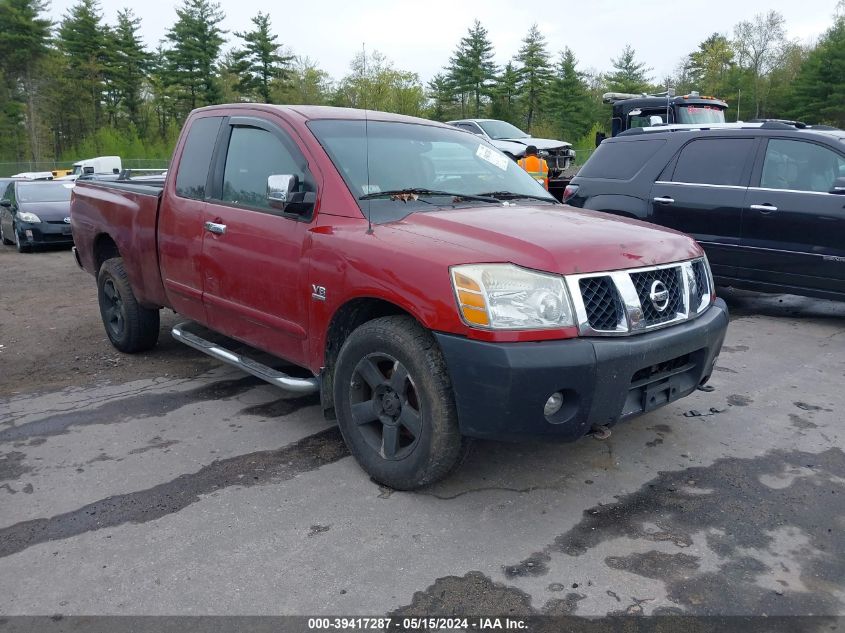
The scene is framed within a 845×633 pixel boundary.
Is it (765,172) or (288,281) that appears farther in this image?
(765,172)

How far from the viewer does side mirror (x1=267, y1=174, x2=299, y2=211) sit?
3742 millimetres

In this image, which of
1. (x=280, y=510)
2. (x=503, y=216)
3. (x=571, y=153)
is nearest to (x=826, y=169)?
(x=503, y=216)

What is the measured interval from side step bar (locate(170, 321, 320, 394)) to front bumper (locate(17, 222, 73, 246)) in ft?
35.7

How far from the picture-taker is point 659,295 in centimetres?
333

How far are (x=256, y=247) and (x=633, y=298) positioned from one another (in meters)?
2.13

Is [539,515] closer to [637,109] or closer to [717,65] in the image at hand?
[637,109]

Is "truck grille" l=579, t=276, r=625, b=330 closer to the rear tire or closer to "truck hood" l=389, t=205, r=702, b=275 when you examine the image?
"truck hood" l=389, t=205, r=702, b=275

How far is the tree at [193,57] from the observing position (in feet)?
168

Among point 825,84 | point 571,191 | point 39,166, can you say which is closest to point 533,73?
point 825,84

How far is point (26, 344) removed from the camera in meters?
6.62

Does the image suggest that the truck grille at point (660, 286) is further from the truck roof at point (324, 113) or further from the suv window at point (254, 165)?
the truck roof at point (324, 113)

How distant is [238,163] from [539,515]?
2797 millimetres

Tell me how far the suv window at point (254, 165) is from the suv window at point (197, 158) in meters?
0.24

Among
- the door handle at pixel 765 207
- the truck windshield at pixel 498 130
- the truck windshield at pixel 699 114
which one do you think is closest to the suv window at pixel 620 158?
the door handle at pixel 765 207
